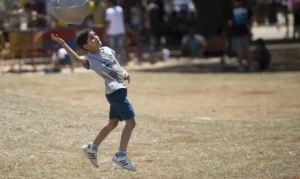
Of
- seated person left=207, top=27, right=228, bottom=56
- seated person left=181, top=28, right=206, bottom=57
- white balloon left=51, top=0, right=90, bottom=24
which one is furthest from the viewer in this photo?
seated person left=181, top=28, right=206, bottom=57

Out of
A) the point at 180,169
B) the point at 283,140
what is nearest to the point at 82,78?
the point at 283,140

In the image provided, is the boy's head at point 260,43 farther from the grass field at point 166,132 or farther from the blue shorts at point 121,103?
the blue shorts at point 121,103

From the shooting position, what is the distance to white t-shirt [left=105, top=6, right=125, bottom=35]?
26359mm

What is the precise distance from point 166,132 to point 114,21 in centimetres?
1303

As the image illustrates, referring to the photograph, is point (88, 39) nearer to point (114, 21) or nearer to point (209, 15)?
point (114, 21)

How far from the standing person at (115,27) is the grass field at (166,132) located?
194 inches

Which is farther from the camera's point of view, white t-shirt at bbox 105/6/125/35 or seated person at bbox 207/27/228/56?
seated person at bbox 207/27/228/56

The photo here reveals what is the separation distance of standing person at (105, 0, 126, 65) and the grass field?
492 cm

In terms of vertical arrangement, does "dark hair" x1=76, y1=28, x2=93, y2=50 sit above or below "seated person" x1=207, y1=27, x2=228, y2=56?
above

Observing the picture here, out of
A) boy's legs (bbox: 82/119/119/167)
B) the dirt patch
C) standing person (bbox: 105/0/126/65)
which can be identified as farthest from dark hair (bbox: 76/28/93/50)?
standing person (bbox: 105/0/126/65)

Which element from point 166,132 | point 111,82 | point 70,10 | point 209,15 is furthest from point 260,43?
point 111,82

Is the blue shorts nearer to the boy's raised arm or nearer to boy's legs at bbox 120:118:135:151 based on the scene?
boy's legs at bbox 120:118:135:151

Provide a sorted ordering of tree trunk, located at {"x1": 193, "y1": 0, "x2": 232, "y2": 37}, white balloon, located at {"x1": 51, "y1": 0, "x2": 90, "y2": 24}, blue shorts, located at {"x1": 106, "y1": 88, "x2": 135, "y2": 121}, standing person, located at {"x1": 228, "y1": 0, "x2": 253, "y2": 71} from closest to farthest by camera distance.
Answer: blue shorts, located at {"x1": 106, "y1": 88, "x2": 135, "y2": 121}
white balloon, located at {"x1": 51, "y1": 0, "x2": 90, "y2": 24}
standing person, located at {"x1": 228, "y1": 0, "x2": 253, "y2": 71}
tree trunk, located at {"x1": 193, "y1": 0, "x2": 232, "y2": 37}

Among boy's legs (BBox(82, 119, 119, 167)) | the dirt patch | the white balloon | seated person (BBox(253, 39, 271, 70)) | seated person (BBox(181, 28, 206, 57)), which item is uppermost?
the white balloon
